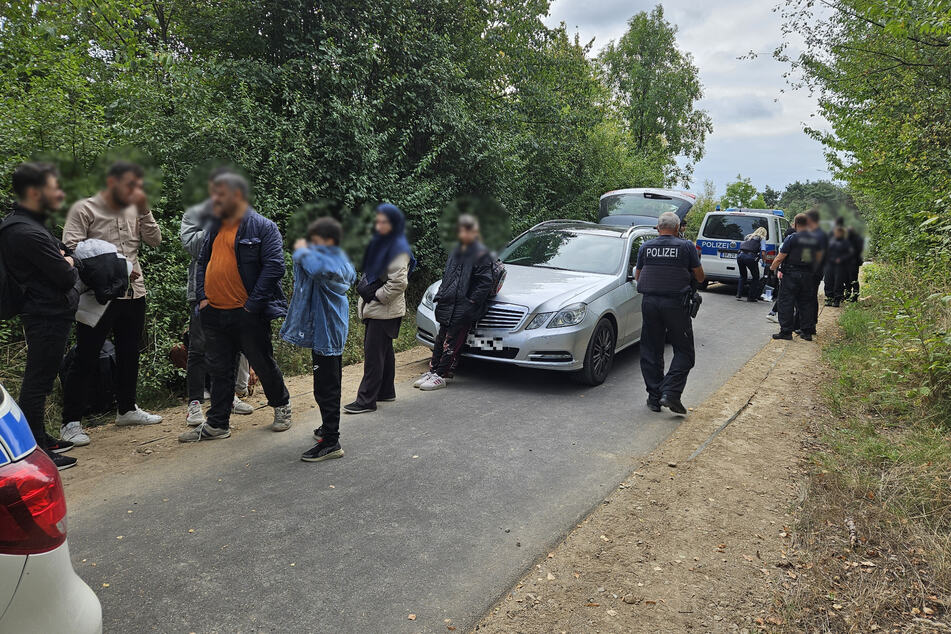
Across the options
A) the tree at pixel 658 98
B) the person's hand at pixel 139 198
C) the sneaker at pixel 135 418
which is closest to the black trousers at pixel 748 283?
the sneaker at pixel 135 418

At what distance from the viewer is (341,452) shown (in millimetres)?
4887

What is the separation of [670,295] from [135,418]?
16.6 feet

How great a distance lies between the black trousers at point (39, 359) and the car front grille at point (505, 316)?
3649mm

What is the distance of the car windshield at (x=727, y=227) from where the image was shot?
11578 millimetres

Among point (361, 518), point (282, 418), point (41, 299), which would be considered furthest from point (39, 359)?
point (361, 518)

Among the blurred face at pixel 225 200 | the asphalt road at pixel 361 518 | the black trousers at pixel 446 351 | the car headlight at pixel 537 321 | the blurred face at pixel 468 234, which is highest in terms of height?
the blurred face at pixel 225 200

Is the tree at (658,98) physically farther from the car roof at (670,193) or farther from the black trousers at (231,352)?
the black trousers at (231,352)

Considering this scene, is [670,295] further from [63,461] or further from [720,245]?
[720,245]

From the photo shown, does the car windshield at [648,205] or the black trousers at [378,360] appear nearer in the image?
the black trousers at [378,360]

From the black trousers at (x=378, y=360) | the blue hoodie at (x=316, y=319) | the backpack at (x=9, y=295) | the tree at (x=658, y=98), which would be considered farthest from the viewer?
the tree at (x=658, y=98)

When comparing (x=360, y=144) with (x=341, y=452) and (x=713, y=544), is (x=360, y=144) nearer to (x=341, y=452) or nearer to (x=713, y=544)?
(x=713, y=544)


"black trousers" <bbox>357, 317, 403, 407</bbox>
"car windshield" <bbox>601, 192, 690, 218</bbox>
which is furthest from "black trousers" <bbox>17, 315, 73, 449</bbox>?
"car windshield" <bbox>601, 192, 690, 218</bbox>

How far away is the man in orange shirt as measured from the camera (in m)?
3.50

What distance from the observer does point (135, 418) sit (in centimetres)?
547
